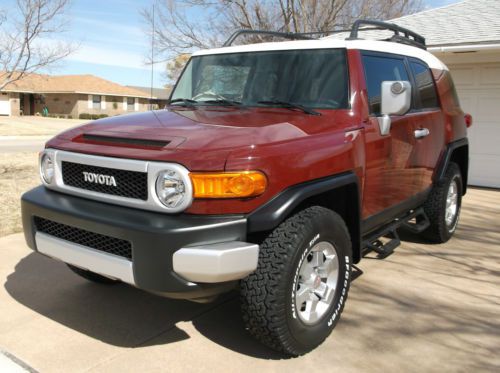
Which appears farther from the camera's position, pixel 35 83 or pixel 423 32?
pixel 35 83

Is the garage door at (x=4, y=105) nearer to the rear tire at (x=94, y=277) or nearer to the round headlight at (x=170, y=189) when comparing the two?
the rear tire at (x=94, y=277)

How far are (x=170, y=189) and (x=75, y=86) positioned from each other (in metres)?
56.8

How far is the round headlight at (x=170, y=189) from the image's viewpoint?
262cm

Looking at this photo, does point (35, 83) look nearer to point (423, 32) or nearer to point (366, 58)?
point (423, 32)

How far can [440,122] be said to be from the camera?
16.6ft

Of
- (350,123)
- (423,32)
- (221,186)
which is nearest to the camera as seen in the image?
(221,186)

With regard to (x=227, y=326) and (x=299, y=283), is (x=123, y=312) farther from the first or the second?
(x=299, y=283)

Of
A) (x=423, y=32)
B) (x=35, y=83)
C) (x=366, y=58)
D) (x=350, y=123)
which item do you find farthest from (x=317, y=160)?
(x=35, y=83)

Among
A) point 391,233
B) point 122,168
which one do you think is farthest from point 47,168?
point 391,233

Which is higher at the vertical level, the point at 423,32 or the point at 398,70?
the point at 423,32

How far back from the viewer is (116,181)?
2852 millimetres

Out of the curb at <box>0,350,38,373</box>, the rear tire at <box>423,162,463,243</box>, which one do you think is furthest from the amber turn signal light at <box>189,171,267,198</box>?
the rear tire at <box>423,162,463,243</box>

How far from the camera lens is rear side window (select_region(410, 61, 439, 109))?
15.6ft

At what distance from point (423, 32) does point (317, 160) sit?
8.47 m
